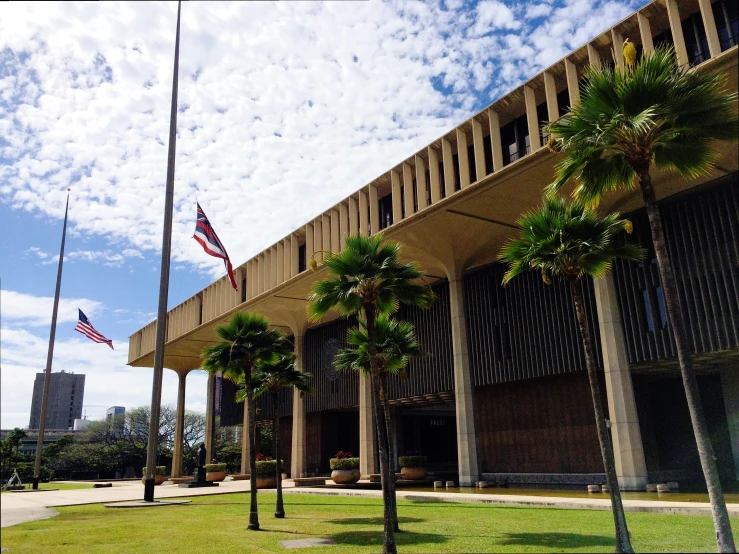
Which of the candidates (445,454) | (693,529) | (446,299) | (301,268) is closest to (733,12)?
(693,529)

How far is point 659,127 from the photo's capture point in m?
11.3

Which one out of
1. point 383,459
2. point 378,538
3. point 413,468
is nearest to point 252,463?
point 378,538

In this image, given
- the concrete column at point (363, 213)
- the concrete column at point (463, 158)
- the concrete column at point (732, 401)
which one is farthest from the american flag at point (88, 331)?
the concrete column at point (732, 401)

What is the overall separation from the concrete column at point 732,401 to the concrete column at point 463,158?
558 inches

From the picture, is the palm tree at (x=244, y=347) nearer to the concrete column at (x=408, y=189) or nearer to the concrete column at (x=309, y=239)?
the concrete column at (x=408, y=189)

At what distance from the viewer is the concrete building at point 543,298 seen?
22.1 metres

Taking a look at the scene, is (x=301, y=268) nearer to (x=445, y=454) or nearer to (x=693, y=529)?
(x=445, y=454)

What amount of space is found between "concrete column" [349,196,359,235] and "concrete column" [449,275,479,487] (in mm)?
6448

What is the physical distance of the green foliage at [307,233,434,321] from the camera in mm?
15203

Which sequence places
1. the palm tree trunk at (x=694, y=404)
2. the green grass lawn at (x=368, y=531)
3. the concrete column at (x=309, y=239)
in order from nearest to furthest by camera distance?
the palm tree trunk at (x=694, y=404), the green grass lawn at (x=368, y=531), the concrete column at (x=309, y=239)

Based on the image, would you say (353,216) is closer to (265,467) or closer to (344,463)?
(344,463)

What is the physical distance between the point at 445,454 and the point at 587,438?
25858mm

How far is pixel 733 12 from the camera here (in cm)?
2025

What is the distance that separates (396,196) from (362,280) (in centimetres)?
1597
